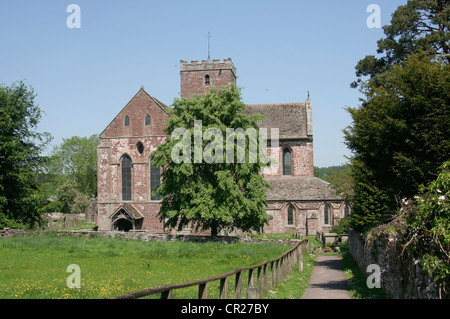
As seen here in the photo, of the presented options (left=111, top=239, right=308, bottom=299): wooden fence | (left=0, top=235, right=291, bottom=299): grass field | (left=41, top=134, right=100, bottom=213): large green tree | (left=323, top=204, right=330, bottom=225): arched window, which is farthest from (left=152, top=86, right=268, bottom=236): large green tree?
(left=41, top=134, right=100, bottom=213): large green tree

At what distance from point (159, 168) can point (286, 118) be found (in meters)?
18.2

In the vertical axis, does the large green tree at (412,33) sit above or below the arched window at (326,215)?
above

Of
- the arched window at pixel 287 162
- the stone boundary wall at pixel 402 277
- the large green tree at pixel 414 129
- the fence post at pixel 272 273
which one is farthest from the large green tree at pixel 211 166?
the arched window at pixel 287 162

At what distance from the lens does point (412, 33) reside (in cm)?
3453

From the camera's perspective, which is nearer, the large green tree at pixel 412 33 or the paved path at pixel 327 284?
the paved path at pixel 327 284

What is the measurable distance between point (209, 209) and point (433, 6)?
2189cm

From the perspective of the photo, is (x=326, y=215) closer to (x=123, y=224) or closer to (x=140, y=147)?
(x=140, y=147)

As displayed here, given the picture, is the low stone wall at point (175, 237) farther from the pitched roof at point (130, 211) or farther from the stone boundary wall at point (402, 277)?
the stone boundary wall at point (402, 277)

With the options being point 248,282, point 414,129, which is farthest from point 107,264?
point 414,129

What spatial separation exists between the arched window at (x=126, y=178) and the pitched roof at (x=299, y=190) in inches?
617

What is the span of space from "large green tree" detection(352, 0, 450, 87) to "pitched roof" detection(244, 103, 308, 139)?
1812cm

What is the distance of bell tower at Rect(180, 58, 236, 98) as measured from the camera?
174 ft

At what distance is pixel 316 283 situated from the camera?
17469 mm

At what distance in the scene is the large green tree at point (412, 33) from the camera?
104 feet
